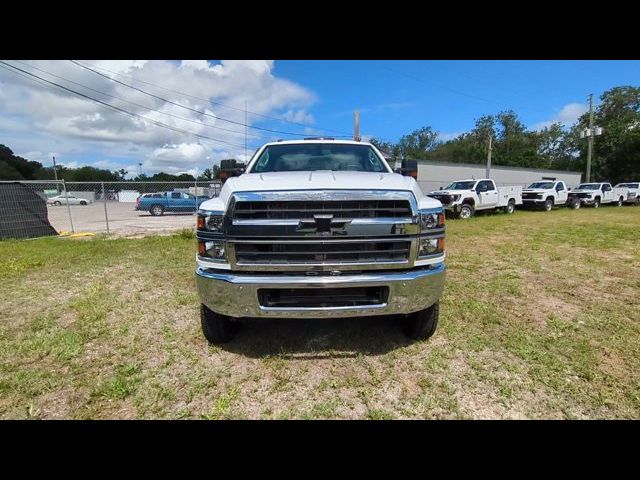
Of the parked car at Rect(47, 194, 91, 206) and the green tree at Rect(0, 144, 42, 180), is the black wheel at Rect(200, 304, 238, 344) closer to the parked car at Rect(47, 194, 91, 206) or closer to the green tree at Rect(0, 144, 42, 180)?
the parked car at Rect(47, 194, 91, 206)

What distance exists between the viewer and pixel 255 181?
2.78 meters

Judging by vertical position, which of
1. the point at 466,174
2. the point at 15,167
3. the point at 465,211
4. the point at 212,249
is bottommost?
the point at 465,211

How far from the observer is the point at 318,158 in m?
4.01

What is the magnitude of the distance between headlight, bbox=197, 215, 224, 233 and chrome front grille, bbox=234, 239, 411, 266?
196 millimetres

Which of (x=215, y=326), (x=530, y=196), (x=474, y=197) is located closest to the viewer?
(x=215, y=326)

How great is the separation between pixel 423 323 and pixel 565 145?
7361cm

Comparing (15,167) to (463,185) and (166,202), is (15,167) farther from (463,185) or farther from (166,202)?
(463,185)

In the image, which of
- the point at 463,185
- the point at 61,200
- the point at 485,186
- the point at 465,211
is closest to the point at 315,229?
the point at 465,211

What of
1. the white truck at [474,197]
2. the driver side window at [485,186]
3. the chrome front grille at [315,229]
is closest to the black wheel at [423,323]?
the chrome front grille at [315,229]

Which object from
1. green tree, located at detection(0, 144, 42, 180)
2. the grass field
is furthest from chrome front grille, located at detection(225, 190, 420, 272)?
green tree, located at detection(0, 144, 42, 180)

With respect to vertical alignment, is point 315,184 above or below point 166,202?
above

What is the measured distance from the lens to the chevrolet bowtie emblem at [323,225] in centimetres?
245

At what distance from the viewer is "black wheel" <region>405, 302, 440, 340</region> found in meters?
2.98
